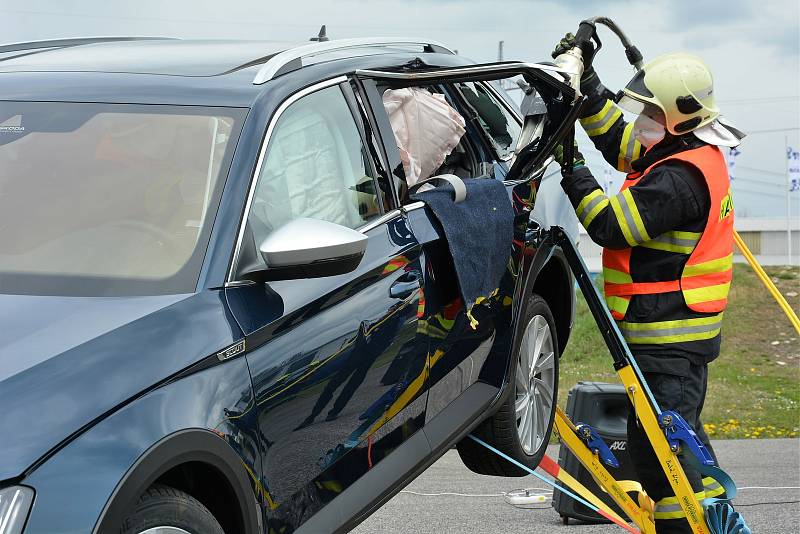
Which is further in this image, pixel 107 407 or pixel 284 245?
pixel 284 245

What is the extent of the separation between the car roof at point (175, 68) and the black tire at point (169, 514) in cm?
121

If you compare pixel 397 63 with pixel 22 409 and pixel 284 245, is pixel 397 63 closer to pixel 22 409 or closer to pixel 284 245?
pixel 284 245

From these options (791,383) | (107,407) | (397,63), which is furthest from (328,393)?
Result: (791,383)

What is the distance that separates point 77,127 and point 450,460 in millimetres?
6547

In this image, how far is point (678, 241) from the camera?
4887 mm

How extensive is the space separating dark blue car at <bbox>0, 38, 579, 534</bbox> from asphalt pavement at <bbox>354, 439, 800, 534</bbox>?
2132mm

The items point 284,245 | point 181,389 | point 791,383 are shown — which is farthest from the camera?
point 791,383

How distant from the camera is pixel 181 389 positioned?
2.50m

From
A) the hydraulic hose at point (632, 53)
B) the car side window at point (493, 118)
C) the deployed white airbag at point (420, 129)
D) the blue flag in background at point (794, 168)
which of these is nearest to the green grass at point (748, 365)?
the hydraulic hose at point (632, 53)

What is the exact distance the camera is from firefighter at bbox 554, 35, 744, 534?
15.7 ft

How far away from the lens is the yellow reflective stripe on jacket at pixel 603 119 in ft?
17.6

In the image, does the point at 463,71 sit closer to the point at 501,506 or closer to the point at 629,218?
the point at 629,218

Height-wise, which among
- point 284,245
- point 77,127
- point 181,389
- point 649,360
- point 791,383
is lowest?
point 791,383

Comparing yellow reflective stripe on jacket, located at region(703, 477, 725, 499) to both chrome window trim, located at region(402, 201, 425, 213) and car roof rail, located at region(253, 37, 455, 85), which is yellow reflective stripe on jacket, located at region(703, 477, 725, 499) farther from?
car roof rail, located at region(253, 37, 455, 85)
